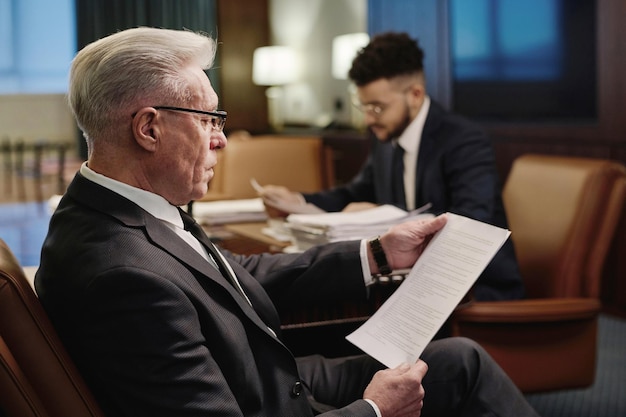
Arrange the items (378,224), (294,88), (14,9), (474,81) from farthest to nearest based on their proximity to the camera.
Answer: (14,9) → (294,88) → (474,81) → (378,224)

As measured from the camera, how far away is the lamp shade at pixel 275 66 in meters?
8.07

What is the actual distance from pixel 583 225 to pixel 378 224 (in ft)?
2.23

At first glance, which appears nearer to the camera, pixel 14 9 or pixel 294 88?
pixel 294 88

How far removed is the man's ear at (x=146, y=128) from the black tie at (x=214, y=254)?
251 mm

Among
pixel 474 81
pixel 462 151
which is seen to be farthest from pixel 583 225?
pixel 474 81

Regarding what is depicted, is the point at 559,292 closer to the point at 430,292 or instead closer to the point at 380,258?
the point at 380,258

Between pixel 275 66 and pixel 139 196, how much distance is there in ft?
22.3

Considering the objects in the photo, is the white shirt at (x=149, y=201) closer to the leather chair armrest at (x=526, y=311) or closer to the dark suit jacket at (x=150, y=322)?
the dark suit jacket at (x=150, y=322)

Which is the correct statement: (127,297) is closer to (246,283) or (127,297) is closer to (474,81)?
(246,283)

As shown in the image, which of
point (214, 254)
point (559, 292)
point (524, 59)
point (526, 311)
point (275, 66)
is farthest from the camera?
point (275, 66)

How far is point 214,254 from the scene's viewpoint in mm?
1608

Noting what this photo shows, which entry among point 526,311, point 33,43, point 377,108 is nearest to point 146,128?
point 526,311

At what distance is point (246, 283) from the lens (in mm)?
1693

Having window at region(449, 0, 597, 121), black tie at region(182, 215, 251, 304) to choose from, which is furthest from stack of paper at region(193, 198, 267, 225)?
window at region(449, 0, 597, 121)
